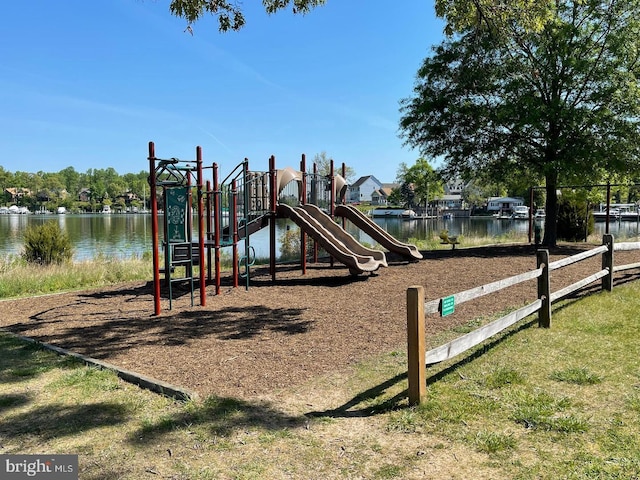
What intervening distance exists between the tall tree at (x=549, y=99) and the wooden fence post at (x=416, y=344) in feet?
42.0

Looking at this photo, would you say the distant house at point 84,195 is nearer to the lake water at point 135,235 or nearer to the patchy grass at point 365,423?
the lake water at point 135,235

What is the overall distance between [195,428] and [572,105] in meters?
17.2

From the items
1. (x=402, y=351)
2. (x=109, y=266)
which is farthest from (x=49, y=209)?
(x=402, y=351)

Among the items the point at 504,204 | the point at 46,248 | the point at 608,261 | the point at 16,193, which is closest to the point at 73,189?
the point at 16,193

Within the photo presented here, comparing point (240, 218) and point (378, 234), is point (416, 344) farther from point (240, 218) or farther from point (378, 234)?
point (378, 234)

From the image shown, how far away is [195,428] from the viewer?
382cm

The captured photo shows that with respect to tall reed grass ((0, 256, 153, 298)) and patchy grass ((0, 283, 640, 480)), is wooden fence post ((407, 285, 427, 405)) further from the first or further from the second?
tall reed grass ((0, 256, 153, 298))

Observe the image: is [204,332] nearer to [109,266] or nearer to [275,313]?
[275,313]

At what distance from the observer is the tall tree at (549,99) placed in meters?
15.9

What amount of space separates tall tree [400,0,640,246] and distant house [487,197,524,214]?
79574mm

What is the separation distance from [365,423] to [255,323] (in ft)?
12.5

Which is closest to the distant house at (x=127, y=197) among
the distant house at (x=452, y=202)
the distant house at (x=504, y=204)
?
the distant house at (x=452, y=202)

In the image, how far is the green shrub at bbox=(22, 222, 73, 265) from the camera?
15.9m

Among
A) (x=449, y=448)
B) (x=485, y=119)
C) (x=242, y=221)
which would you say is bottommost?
(x=449, y=448)
